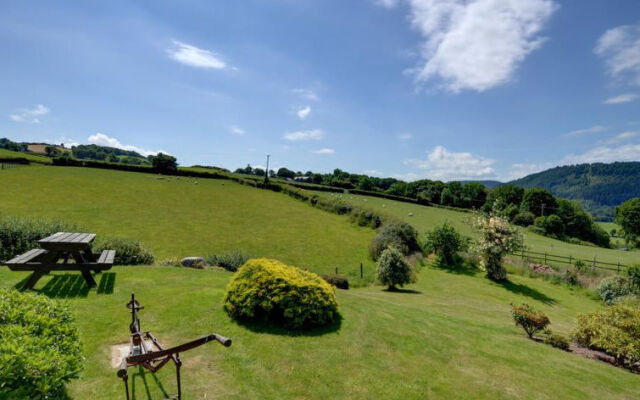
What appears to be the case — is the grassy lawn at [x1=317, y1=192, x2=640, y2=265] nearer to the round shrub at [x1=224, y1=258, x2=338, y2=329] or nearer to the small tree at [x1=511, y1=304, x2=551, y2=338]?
the small tree at [x1=511, y1=304, x2=551, y2=338]

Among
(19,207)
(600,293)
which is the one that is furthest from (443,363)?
(19,207)

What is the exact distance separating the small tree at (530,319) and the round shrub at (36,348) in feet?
46.8

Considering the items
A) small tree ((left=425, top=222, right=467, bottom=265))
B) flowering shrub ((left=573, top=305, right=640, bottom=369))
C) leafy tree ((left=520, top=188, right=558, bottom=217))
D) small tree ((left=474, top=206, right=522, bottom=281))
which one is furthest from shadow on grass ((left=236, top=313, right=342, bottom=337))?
leafy tree ((left=520, top=188, right=558, bottom=217))

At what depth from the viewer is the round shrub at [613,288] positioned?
910 inches

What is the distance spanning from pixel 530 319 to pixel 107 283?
54.2 feet

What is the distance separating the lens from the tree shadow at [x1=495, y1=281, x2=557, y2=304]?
2300 cm

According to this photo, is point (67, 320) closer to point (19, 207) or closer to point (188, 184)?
point (19, 207)

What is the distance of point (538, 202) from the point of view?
3462 inches

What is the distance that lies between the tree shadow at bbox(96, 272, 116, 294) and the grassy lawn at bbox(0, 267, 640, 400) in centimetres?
21

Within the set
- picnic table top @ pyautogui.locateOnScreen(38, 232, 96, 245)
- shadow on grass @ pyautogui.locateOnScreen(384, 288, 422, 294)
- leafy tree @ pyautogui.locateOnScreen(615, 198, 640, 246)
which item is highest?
leafy tree @ pyautogui.locateOnScreen(615, 198, 640, 246)

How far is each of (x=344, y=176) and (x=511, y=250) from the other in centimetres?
12212

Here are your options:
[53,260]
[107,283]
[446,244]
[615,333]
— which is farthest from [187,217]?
[615,333]

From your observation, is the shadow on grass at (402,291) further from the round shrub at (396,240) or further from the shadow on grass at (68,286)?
the shadow on grass at (68,286)

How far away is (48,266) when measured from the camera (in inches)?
395
